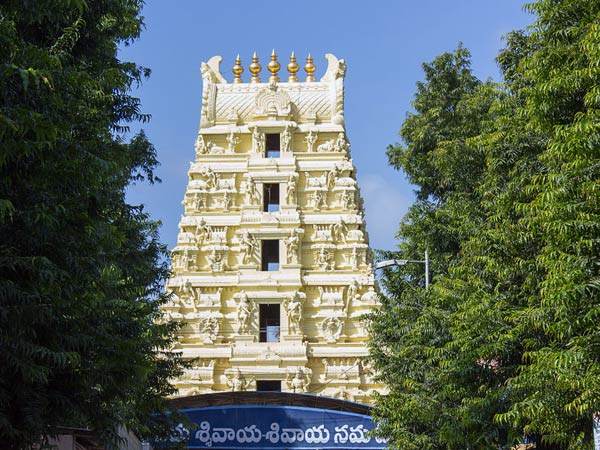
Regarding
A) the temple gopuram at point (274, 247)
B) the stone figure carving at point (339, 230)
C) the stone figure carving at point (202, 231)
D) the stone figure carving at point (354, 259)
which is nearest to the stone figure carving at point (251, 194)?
the temple gopuram at point (274, 247)

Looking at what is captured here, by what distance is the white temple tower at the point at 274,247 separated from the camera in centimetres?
4116

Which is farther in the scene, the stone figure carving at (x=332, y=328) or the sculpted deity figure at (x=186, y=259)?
the sculpted deity figure at (x=186, y=259)

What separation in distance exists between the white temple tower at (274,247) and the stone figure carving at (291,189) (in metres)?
0.05

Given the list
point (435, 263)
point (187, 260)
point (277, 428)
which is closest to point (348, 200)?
point (187, 260)


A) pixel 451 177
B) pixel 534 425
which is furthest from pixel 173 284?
pixel 534 425

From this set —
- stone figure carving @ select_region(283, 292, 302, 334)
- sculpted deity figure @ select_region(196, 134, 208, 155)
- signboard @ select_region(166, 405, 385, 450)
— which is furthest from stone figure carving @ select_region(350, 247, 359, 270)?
signboard @ select_region(166, 405, 385, 450)

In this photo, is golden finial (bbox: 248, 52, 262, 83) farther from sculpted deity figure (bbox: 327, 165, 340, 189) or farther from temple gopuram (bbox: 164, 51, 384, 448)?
sculpted deity figure (bbox: 327, 165, 340, 189)

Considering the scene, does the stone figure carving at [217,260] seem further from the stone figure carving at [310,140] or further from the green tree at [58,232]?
the green tree at [58,232]

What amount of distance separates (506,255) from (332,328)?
71.0ft

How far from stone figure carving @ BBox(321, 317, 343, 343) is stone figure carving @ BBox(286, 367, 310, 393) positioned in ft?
6.60

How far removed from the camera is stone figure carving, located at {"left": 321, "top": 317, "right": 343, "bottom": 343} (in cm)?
4178

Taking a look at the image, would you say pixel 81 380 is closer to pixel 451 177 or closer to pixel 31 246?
pixel 31 246

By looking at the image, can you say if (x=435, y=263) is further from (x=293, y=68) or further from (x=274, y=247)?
(x=293, y=68)

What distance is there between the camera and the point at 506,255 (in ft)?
68.3
